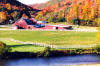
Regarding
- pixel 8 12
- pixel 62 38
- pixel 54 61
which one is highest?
pixel 8 12

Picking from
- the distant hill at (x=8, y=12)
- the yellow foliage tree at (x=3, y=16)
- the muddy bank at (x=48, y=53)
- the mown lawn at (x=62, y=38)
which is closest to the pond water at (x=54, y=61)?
the muddy bank at (x=48, y=53)

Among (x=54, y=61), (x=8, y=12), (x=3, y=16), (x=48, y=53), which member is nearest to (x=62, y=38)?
(x=48, y=53)

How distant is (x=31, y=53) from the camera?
134ft

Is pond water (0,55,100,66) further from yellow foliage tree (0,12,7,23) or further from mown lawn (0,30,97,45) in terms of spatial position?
yellow foliage tree (0,12,7,23)

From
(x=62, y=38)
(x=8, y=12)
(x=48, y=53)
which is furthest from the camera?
(x=8, y=12)

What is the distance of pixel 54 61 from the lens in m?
37.7

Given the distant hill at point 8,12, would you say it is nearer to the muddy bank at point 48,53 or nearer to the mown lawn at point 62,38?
the mown lawn at point 62,38

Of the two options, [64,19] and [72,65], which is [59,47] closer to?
[72,65]

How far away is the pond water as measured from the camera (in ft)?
119

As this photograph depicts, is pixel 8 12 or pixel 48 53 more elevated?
pixel 8 12

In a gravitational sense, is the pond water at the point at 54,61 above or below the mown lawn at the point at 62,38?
below

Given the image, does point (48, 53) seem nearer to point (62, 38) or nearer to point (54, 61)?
point (54, 61)

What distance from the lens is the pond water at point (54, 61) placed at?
36.3m

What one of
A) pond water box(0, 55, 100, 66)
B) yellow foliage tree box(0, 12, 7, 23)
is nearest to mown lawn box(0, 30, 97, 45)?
pond water box(0, 55, 100, 66)
